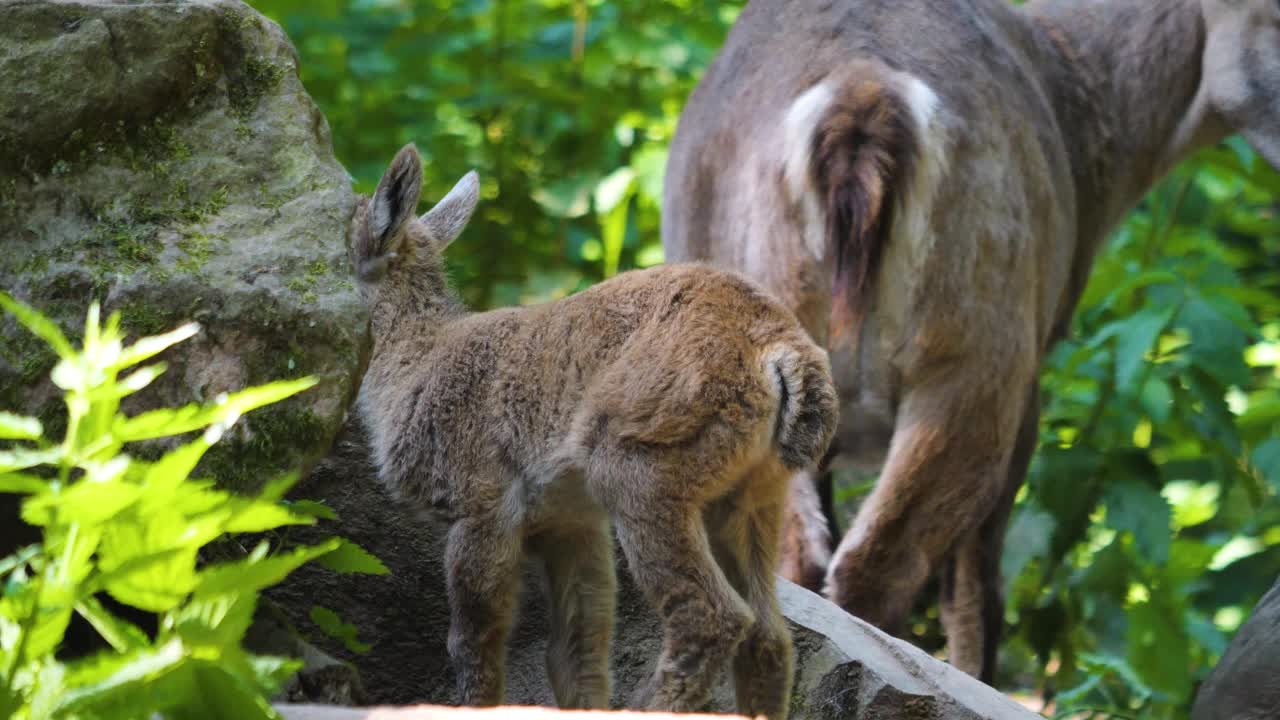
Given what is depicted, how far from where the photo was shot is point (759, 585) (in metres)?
3.37

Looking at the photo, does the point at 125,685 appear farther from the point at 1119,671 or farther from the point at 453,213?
the point at 1119,671

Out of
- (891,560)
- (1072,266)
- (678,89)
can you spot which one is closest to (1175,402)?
(1072,266)

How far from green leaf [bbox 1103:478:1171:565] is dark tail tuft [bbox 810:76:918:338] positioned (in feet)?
4.71

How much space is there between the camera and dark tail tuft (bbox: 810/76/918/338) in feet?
15.0

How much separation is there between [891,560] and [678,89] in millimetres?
3757

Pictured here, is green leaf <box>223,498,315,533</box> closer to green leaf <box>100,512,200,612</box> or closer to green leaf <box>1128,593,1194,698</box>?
green leaf <box>100,512,200,612</box>

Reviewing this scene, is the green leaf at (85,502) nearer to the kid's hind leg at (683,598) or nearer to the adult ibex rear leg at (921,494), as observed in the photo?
the kid's hind leg at (683,598)

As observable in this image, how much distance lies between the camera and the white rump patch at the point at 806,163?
466 cm

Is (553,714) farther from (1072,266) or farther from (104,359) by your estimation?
(1072,266)

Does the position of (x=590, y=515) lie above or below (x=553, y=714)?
below

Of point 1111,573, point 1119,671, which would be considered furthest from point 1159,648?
point 1111,573

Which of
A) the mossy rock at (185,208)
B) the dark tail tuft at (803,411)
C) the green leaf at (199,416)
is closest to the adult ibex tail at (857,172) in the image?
the dark tail tuft at (803,411)

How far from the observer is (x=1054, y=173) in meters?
5.39

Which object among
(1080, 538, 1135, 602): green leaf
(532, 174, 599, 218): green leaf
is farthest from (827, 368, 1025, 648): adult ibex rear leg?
(532, 174, 599, 218): green leaf
